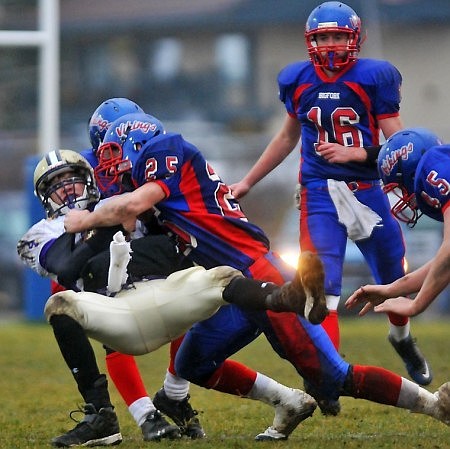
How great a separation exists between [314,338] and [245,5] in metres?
20.8

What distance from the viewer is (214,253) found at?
4883 mm

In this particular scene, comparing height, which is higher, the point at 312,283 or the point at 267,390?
the point at 312,283

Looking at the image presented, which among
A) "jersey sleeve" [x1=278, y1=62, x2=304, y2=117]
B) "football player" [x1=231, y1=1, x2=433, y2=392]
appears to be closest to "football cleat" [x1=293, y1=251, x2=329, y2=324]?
"football player" [x1=231, y1=1, x2=433, y2=392]

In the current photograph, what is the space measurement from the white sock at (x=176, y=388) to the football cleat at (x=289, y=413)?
0.41 metres

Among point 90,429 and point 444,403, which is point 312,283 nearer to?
point 444,403

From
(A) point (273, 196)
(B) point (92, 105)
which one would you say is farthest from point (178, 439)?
(B) point (92, 105)

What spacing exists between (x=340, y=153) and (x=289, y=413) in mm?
1387

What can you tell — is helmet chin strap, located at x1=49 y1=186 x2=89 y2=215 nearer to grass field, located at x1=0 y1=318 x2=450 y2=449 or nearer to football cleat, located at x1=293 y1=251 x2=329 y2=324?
grass field, located at x1=0 y1=318 x2=450 y2=449

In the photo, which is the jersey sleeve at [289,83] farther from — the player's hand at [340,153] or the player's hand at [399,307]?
the player's hand at [399,307]

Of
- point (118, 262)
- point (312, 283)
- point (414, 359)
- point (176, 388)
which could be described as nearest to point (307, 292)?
point (312, 283)

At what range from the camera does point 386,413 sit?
5875 mm

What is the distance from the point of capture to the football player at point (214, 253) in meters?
4.70

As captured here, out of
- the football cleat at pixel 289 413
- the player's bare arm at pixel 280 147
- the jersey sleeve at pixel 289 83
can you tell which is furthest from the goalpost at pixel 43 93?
the football cleat at pixel 289 413

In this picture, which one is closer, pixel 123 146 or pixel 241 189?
pixel 123 146
